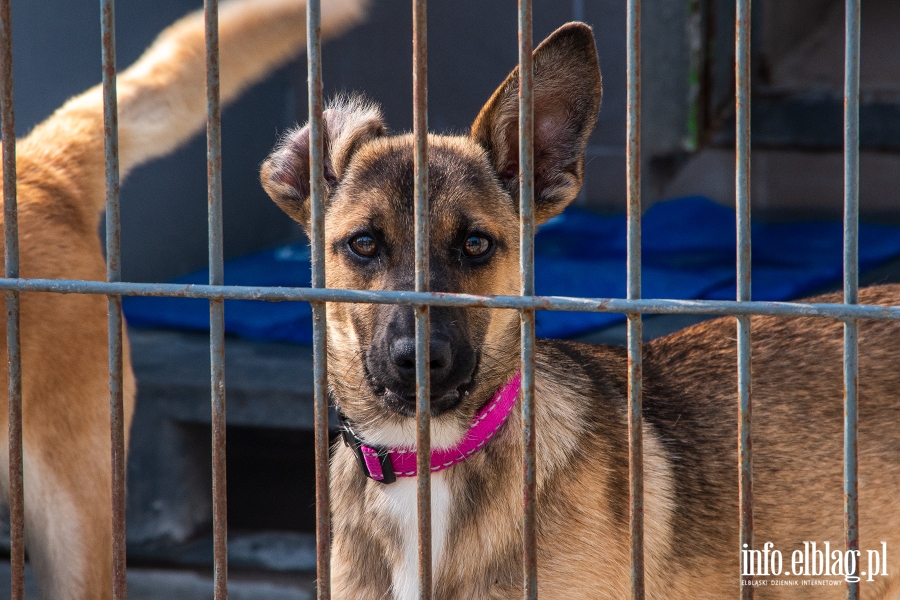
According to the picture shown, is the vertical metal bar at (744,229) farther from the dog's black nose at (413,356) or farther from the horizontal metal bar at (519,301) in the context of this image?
the dog's black nose at (413,356)

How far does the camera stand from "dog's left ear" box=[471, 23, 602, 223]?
2.19 m

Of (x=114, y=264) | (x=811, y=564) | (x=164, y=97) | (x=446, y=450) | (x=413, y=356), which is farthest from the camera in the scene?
(x=164, y=97)

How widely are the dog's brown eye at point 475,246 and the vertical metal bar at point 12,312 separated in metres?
1.05

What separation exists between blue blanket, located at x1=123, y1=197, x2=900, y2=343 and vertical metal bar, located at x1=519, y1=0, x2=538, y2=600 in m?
2.85

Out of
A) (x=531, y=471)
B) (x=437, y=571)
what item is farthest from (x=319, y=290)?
(x=437, y=571)

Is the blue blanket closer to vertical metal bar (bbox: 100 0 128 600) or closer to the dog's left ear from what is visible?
the dog's left ear

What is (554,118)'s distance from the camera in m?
2.44

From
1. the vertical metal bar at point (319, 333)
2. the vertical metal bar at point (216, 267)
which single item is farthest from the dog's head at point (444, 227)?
the vertical metal bar at point (216, 267)

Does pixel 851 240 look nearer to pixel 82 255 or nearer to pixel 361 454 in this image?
pixel 361 454

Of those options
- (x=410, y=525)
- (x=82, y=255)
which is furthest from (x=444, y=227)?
(x=82, y=255)

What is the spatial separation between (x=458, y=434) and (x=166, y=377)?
2.40 meters

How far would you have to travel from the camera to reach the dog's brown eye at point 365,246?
2498 millimetres

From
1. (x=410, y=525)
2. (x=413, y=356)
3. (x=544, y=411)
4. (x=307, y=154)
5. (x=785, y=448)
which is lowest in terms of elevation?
(x=410, y=525)

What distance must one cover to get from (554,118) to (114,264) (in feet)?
3.69
